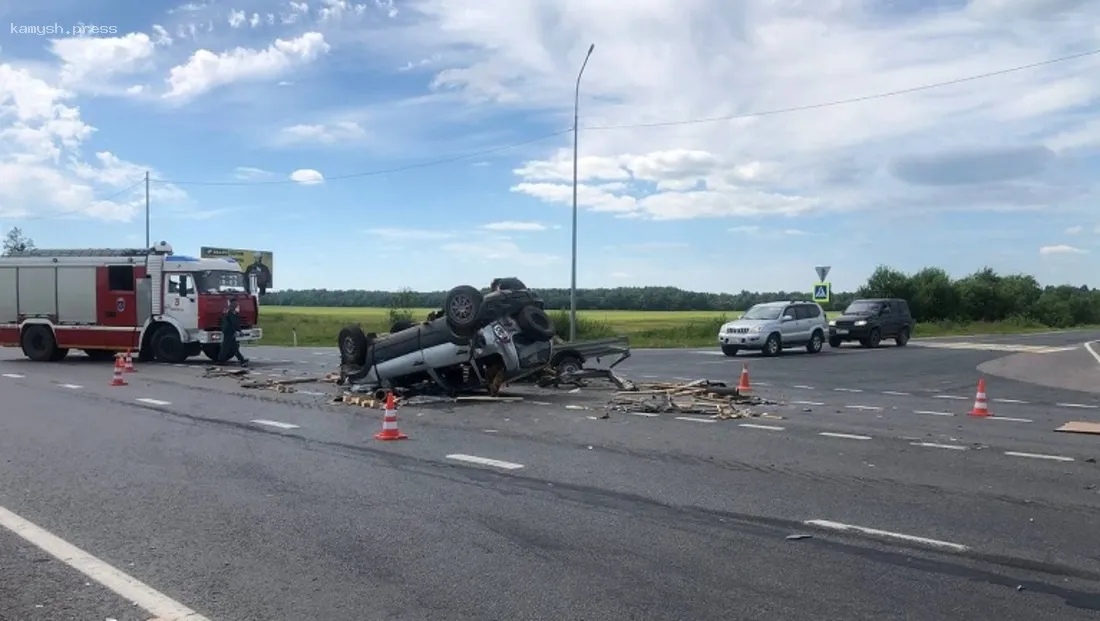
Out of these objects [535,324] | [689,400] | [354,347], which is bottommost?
[689,400]

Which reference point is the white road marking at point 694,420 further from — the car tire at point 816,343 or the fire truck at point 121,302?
the car tire at point 816,343

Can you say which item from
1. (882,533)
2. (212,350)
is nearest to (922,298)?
(212,350)

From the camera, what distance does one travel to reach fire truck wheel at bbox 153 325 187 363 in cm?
2417

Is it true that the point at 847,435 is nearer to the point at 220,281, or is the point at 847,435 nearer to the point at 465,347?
the point at 465,347

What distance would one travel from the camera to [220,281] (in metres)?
24.6

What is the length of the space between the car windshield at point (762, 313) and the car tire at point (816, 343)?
2.13m

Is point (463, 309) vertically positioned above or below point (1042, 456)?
above

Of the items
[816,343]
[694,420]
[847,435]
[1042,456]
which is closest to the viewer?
[1042,456]

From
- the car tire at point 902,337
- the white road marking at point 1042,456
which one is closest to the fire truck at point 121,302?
→ the white road marking at point 1042,456

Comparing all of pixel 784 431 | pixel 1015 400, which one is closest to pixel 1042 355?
pixel 1015 400

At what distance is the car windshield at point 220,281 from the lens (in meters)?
24.2

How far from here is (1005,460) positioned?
981 centimetres

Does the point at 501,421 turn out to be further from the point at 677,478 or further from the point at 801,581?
the point at 801,581

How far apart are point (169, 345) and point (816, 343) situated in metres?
20.2
